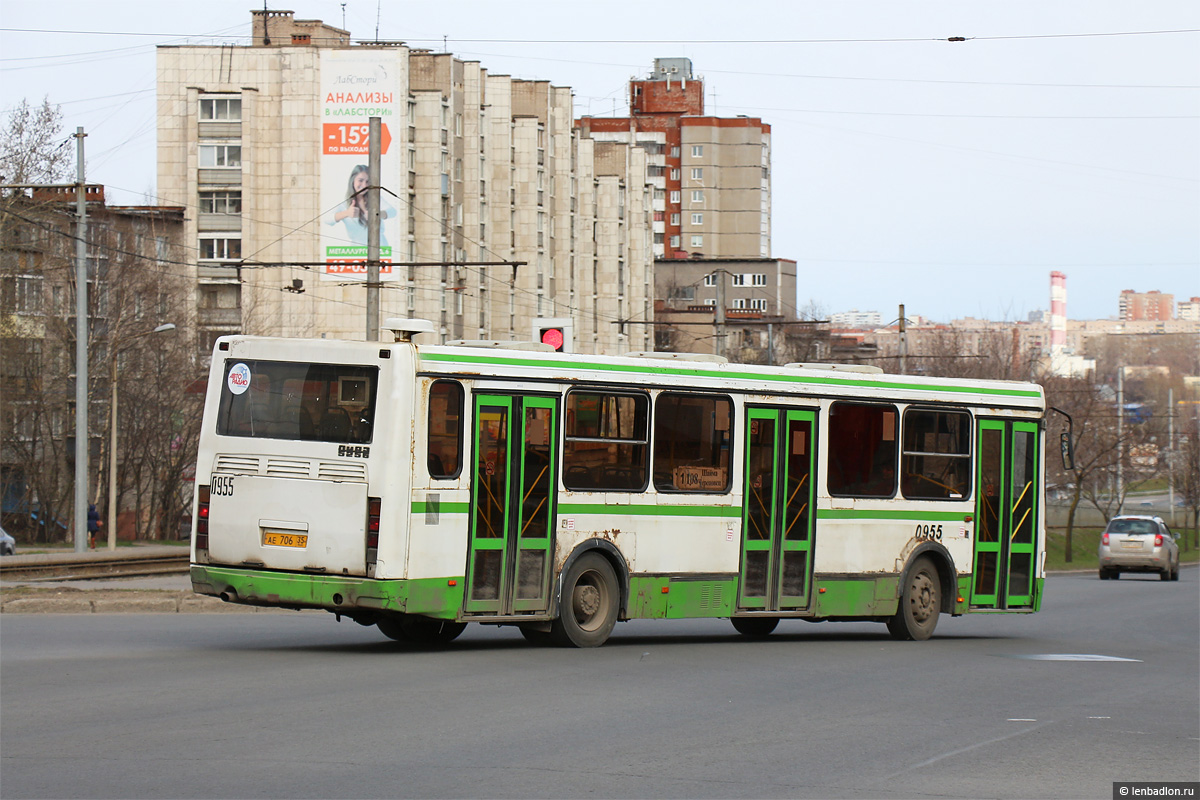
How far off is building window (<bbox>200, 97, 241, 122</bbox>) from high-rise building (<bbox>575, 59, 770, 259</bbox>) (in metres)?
64.1

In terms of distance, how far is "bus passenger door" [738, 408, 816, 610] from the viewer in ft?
53.5

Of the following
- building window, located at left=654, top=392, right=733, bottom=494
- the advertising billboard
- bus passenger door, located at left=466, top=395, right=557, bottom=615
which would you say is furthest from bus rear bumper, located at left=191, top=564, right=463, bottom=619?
the advertising billboard

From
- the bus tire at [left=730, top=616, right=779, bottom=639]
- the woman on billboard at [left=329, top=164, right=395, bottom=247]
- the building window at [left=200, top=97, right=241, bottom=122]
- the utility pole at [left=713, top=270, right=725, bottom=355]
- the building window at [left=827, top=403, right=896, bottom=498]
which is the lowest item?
the bus tire at [left=730, top=616, right=779, bottom=639]

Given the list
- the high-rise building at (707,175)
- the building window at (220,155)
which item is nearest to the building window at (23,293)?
the building window at (220,155)

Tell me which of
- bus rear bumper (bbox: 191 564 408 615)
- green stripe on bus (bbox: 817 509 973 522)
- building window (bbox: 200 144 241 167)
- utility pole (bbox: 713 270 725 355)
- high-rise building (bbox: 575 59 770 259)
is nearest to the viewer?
bus rear bumper (bbox: 191 564 408 615)

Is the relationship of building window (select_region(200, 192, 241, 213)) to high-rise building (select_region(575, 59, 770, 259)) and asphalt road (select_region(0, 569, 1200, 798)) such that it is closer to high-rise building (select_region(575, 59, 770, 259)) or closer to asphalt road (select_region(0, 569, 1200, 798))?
high-rise building (select_region(575, 59, 770, 259))

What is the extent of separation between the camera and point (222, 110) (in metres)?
81.9

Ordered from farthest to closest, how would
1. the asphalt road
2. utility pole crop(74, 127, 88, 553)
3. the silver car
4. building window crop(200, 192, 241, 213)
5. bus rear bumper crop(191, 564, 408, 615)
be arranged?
1. building window crop(200, 192, 241, 213)
2. the silver car
3. utility pole crop(74, 127, 88, 553)
4. bus rear bumper crop(191, 564, 408, 615)
5. the asphalt road

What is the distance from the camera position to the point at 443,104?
84.2 m

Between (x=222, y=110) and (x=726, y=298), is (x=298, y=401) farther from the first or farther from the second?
(x=726, y=298)

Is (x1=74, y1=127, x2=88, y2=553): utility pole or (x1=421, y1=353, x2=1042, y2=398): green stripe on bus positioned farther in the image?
(x1=74, y1=127, x2=88, y2=553): utility pole

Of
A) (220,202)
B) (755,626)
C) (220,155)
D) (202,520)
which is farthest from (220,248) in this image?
(202,520)

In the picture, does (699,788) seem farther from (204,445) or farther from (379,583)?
(204,445)

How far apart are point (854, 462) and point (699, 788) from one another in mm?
9334
